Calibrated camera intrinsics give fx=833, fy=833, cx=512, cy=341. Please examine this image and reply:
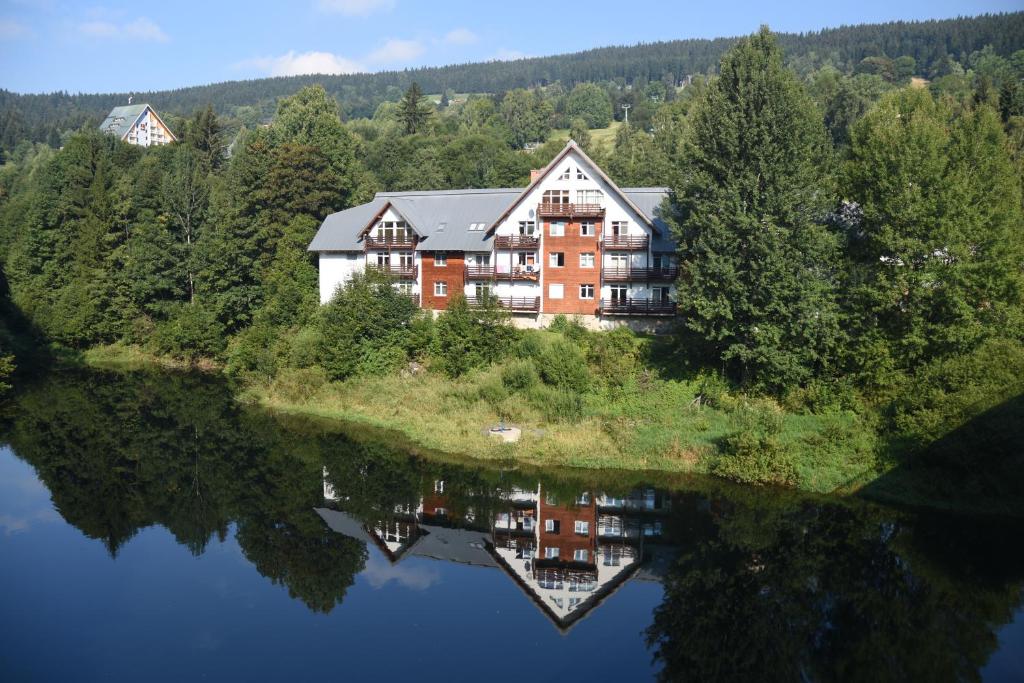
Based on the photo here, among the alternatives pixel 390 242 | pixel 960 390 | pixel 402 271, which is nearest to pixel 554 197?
pixel 402 271

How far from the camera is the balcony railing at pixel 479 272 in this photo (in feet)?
153

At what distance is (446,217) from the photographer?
163 ft

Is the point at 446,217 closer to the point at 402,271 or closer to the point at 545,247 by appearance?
the point at 402,271

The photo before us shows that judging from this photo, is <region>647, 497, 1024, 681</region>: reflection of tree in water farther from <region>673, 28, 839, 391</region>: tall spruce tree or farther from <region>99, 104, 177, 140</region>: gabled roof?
<region>99, 104, 177, 140</region>: gabled roof

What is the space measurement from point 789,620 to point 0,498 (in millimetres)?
29268

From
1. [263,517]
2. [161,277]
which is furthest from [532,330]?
[161,277]

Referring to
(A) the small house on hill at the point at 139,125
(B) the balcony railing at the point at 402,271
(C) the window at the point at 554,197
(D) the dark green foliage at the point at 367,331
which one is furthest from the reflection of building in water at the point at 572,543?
(A) the small house on hill at the point at 139,125

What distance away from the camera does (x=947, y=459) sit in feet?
97.7

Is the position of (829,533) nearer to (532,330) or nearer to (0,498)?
(532,330)

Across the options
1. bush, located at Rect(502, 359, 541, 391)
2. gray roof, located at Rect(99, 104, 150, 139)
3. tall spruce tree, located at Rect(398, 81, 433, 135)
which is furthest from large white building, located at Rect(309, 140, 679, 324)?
gray roof, located at Rect(99, 104, 150, 139)

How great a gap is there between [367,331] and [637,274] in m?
14.6

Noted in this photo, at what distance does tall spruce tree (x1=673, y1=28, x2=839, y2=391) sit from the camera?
3481 centimetres

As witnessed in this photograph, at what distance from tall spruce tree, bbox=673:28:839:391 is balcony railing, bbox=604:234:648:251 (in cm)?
649

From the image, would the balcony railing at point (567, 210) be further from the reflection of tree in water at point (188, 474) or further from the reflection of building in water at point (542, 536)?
the reflection of building in water at point (542, 536)
